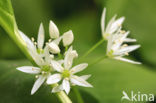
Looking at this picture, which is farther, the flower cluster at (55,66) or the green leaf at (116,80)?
the green leaf at (116,80)

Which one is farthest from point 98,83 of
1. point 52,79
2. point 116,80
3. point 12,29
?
point 12,29

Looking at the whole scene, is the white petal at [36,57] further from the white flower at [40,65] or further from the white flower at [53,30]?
the white flower at [53,30]

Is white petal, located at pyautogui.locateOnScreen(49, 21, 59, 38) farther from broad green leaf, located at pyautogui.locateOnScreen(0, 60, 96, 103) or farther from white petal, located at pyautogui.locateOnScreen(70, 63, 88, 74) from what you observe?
broad green leaf, located at pyautogui.locateOnScreen(0, 60, 96, 103)

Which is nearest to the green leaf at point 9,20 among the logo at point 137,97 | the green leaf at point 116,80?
the green leaf at point 116,80

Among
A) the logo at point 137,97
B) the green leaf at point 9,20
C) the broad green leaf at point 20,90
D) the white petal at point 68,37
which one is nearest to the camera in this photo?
the green leaf at point 9,20

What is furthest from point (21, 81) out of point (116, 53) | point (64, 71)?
point (116, 53)

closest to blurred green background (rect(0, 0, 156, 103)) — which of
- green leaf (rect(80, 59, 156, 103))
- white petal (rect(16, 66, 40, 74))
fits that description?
green leaf (rect(80, 59, 156, 103))
